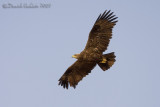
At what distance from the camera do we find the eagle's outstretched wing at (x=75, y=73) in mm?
15103

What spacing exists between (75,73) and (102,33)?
2.36 m

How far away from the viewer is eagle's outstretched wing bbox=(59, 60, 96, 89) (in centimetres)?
1510

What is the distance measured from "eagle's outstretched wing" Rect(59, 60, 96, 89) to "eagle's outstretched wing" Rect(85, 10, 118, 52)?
1.01 metres

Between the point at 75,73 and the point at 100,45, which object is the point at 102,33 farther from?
the point at 75,73

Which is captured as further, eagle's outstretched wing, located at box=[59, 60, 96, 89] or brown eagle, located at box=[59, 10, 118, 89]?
eagle's outstretched wing, located at box=[59, 60, 96, 89]

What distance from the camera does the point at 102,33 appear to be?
14.3 meters

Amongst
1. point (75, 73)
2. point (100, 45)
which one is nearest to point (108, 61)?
point (100, 45)

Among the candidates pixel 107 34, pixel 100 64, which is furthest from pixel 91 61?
pixel 107 34

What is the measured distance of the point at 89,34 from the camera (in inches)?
568

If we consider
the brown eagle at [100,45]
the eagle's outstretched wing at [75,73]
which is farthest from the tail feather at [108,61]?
the eagle's outstretched wing at [75,73]

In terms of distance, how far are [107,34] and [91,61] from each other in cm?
137

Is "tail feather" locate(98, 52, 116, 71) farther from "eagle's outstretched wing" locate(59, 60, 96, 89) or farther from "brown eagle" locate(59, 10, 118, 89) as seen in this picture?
"eagle's outstretched wing" locate(59, 60, 96, 89)

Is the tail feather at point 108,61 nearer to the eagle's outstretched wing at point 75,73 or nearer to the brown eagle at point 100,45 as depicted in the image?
the brown eagle at point 100,45

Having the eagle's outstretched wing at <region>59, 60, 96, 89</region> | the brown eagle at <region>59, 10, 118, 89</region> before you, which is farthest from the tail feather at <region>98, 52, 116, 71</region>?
the eagle's outstretched wing at <region>59, 60, 96, 89</region>
